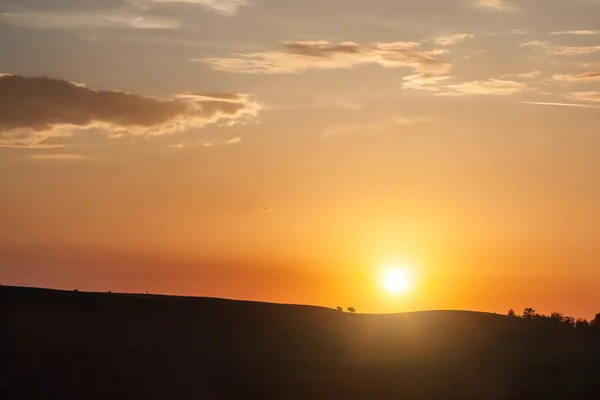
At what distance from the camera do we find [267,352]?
38.8 meters

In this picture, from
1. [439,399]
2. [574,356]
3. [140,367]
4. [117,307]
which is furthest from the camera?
[574,356]

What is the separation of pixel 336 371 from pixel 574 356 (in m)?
10.8

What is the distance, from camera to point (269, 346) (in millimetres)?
39531

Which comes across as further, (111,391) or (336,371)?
(336,371)

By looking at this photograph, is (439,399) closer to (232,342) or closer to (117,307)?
(232,342)

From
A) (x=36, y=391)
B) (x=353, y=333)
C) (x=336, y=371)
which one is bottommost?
(x=36, y=391)

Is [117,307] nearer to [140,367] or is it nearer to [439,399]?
[140,367]

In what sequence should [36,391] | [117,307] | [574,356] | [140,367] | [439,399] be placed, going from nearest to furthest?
1. [36,391]
2. [140,367]
3. [439,399]
4. [117,307]
5. [574,356]

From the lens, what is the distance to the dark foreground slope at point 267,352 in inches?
1350

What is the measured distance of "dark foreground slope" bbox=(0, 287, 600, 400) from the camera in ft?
112

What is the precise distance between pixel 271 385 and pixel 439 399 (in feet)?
20.0

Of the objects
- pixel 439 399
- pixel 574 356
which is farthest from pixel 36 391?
pixel 574 356

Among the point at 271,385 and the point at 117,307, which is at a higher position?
the point at 117,307

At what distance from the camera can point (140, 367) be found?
1383 inches
